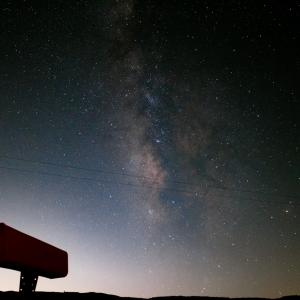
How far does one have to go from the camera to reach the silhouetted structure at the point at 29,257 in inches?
147

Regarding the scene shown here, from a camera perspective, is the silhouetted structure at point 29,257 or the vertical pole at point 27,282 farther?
the vertical pole at point 27,282

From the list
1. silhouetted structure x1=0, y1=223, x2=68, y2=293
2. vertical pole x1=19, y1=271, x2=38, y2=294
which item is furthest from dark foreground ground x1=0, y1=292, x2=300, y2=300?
silhouetted structure x1=0, y1=223, x2=68, y2=293

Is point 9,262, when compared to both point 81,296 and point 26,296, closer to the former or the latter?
point 26,296

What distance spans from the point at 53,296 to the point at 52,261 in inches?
45.6

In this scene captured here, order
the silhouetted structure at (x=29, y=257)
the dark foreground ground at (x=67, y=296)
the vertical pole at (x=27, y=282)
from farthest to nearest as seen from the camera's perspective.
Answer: the dark foreground ground at (x=67, y=296) → the vertical pole at (x=27, y=282) → the silhouetted structure at (x=29, y=257)

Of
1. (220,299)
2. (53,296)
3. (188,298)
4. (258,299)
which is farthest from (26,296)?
(258,299)

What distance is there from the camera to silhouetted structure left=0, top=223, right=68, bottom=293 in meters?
3.74

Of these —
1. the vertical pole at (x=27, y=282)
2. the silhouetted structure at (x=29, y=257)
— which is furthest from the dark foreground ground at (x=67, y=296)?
the silhouetted structure at (x=29, y=257)

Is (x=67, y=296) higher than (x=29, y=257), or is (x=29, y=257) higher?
(x=29, y=257)

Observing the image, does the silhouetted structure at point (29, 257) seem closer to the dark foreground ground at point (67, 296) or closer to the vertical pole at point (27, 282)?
the vertical pole at point (27, 282)

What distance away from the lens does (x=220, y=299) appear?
291 inches

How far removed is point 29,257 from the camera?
13.6ft

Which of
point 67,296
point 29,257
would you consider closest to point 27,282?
point 29,257

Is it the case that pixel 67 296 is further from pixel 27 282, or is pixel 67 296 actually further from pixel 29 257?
pixel 29 257
